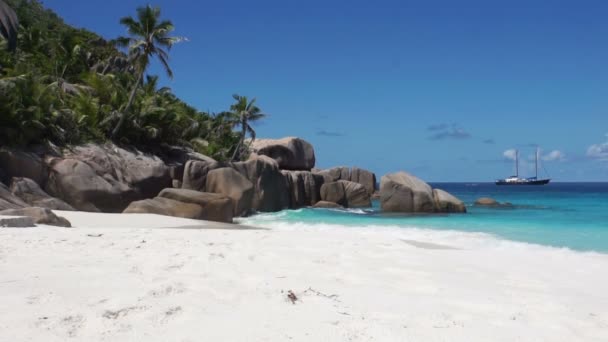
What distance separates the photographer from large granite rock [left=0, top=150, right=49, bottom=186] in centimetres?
1664

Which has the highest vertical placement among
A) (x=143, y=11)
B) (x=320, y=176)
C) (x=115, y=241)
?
(x=143, y=11)

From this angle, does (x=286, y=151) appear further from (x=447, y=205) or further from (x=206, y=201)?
(x=206, y=201)

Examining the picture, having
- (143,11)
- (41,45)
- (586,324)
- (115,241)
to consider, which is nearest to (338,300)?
(586,324)

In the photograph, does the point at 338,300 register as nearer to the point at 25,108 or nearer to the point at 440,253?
the point at 440,253

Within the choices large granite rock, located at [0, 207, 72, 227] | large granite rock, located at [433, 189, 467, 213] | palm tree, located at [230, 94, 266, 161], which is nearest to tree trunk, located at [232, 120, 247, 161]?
palm tree, located at [230, 94, 266, 161]

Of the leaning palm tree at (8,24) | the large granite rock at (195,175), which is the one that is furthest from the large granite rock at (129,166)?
the leaning palm tree at (8,24)

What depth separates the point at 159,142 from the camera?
25078mm

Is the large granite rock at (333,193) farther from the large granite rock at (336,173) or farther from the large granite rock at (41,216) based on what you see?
the large granite rock at (41,216)

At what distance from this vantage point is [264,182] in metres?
27.9

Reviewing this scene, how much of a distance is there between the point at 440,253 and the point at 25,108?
16863 mm

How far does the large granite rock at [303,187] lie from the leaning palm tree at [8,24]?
1773 centimetres

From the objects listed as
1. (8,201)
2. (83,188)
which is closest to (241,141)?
(83,188)

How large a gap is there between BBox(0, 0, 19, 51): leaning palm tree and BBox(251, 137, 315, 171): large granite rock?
19.9 m

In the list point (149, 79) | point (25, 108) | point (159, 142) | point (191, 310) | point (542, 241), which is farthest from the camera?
point (149, 79)
